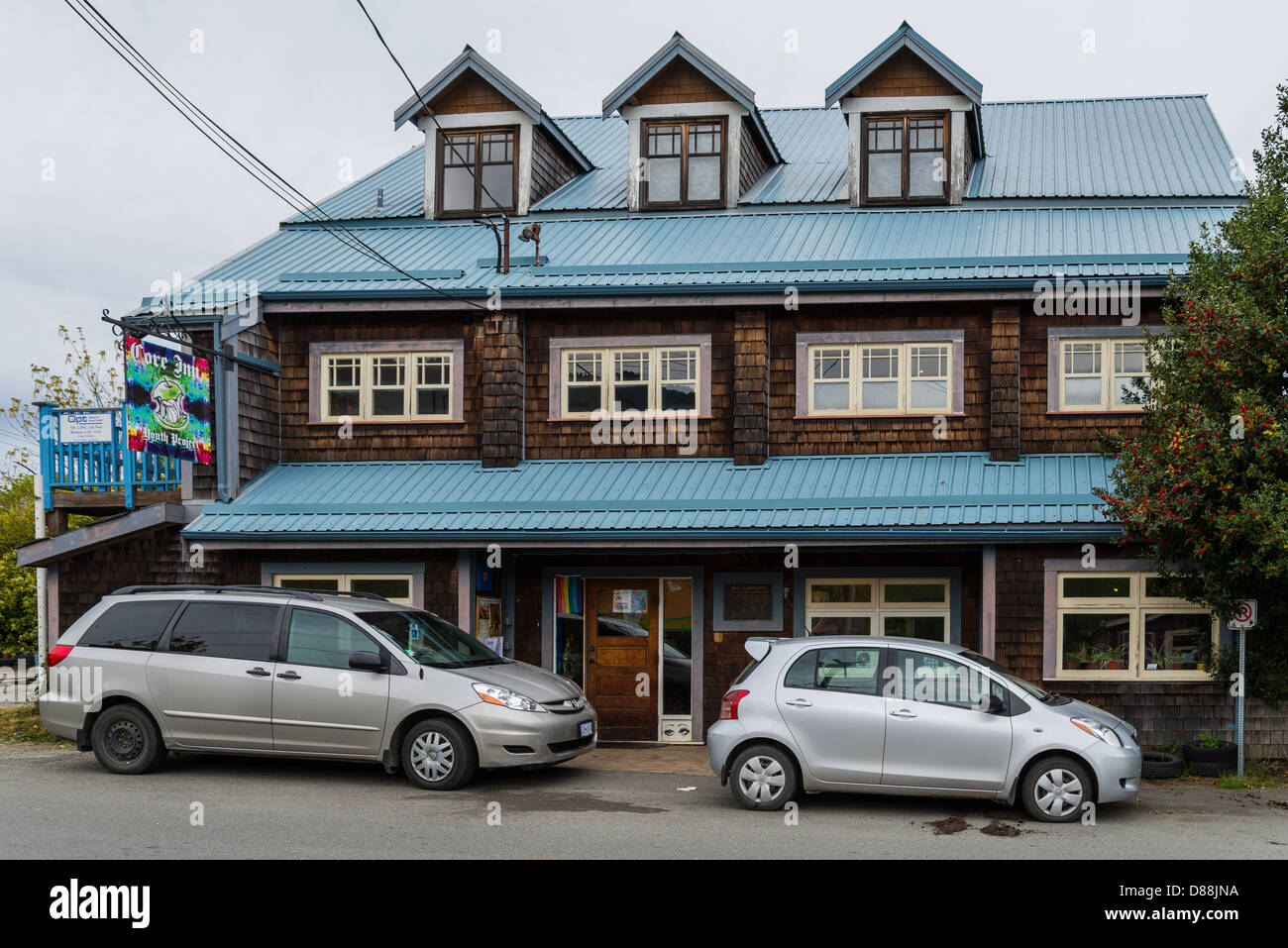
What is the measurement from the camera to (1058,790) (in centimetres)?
1039

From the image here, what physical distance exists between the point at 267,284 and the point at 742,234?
6438 millimetres

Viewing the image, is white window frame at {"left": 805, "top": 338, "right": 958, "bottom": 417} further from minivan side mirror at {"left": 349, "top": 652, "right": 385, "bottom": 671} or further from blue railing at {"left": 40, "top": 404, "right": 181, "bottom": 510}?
blue railing at {"left": 40, "top": 404, "right": 181, "bottom": 510}

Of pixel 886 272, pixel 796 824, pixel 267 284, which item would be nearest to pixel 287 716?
pixel 796 824

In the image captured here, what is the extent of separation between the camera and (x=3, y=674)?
2278 centimetres

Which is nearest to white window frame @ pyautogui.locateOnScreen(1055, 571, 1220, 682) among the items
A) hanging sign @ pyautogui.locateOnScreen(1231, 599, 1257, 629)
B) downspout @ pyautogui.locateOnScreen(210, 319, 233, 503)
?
hanging sign @ pyautogui.locateOnScreen(1231, 599, 1257, 629)

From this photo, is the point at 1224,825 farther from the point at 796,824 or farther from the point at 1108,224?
the point at 1108,224

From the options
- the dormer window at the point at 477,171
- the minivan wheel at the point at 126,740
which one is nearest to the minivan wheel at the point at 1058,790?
the minivan wheel at the point at 126,740

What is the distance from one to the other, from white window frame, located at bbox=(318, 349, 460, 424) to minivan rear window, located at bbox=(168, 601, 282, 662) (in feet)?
17.4

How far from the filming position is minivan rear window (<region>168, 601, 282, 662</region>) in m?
12.1

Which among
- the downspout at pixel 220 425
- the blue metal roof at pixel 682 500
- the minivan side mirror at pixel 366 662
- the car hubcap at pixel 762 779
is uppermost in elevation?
the downspout at pixel 220 425

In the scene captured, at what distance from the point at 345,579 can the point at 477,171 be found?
22.7 feet

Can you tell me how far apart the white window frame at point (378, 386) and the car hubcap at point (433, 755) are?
6.27 metres

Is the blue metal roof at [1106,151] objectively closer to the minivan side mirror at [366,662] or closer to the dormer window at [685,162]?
the dormer window at [685,162]

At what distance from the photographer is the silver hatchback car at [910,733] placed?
1044cm
